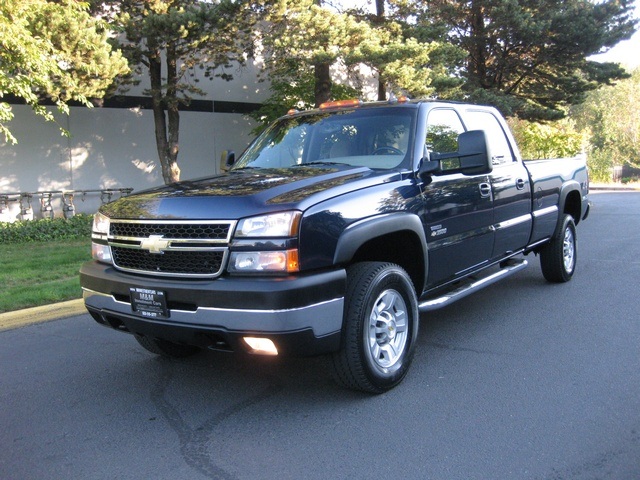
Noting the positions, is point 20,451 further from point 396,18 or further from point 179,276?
point 396,18

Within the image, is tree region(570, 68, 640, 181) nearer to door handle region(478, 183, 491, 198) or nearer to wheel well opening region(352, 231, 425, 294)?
door handle region(478, 183, 491, 198)

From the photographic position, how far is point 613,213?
17.0m

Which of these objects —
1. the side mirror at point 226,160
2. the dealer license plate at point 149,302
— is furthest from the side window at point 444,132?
the dealer license plate at point 149,302

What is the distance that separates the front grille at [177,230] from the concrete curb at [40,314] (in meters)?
3.01

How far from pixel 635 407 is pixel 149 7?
1157cm

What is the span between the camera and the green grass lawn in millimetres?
7215

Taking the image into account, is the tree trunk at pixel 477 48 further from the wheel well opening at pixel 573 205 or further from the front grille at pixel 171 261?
the front grille at pixel 171 261

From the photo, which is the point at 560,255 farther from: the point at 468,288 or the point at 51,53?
the point at 51,53

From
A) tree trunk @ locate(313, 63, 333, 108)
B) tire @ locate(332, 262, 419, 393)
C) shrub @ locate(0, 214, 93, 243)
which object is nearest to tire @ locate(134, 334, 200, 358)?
tire @ locate(332, 262, 419, 393)

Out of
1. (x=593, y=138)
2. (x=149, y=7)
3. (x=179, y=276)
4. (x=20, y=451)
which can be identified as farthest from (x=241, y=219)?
(x=593, y=138)

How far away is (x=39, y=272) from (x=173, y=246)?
232 inches

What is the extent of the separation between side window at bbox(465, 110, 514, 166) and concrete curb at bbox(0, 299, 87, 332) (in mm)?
4722

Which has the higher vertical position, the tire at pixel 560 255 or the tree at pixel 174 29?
the tree at pixel 174 29

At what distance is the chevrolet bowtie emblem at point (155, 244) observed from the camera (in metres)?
3.84
